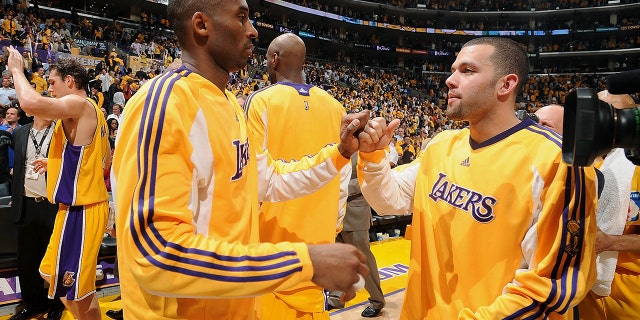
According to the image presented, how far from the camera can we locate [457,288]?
A: 1.77m

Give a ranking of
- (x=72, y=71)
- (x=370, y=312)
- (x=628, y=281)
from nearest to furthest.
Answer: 1. (x=628, y=281)
2. (x=72, y=71)
3. (x=370, y=312)

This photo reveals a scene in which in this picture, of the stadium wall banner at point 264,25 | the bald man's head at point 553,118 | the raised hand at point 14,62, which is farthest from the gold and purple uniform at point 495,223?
the stadium wall banner at point 264,25

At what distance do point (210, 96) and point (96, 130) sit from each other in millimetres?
2302

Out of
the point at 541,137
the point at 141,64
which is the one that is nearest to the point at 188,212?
the point at 541,137

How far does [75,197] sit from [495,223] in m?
2.94

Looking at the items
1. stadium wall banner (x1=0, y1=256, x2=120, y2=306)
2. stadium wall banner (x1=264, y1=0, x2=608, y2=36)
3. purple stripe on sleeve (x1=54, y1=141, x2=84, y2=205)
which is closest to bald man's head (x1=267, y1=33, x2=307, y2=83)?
purple stripe on sleeve (x1=54, y1=141, x2=84, y2=205)

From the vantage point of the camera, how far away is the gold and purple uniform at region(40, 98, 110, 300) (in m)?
3.21

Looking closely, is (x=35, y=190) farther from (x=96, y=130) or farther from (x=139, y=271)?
(x=139, y=271)

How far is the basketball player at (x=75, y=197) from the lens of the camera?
10.5 feet

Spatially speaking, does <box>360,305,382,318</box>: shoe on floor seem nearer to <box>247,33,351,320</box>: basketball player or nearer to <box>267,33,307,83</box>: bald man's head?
<box>247,33,351,320</box>: basketball player

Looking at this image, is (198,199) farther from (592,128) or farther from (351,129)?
(592,128)

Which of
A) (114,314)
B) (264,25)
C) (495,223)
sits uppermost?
(264,25)

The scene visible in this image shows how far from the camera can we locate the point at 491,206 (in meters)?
1.71

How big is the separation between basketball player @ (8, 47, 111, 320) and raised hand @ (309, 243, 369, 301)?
2.62 m
